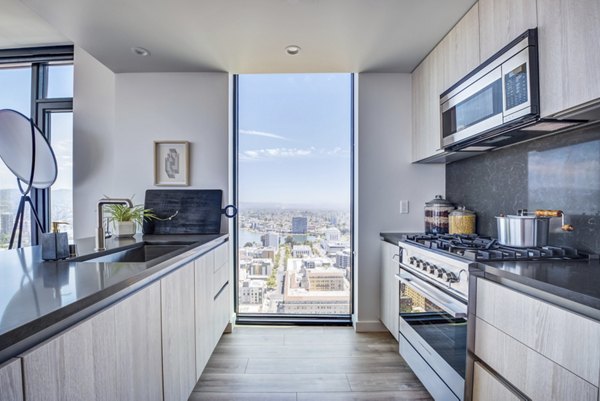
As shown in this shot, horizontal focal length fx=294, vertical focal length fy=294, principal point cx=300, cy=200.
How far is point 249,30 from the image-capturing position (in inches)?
79.2

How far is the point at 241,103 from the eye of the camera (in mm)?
2934

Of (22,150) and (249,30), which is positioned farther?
(22,150)

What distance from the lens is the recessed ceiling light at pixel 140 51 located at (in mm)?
2252

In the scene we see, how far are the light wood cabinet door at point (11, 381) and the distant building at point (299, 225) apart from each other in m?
2.41

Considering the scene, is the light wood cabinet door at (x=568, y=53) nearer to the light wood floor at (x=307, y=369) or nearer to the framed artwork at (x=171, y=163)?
the light wood floor at (x=307, y=369)

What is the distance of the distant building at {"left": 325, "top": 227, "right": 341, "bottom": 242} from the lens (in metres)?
2.93

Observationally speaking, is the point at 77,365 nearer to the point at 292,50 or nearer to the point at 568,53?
the point at 568,53

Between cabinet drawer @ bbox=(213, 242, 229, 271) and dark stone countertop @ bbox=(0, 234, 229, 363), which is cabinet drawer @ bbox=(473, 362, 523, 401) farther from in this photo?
cabinet drawer @ bbox=(213, 242, 229, 271)

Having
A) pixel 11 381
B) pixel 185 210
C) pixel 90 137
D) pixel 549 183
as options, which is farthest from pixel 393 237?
pixel 90 137

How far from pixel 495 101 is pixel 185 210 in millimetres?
2381

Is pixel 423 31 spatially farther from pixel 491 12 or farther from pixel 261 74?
pixel 261 74

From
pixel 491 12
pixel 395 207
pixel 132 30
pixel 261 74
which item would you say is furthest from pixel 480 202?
pixel 132 30

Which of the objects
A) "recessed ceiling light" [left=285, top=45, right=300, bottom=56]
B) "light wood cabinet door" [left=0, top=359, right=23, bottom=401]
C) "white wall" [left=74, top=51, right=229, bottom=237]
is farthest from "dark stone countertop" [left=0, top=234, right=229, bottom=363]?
"recessed ceiling light" [left=285, top=45, right=300, bottom=56]

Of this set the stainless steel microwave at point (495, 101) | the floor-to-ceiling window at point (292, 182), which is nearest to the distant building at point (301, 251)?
the floor-to-ceiling window at point (292, 182)
